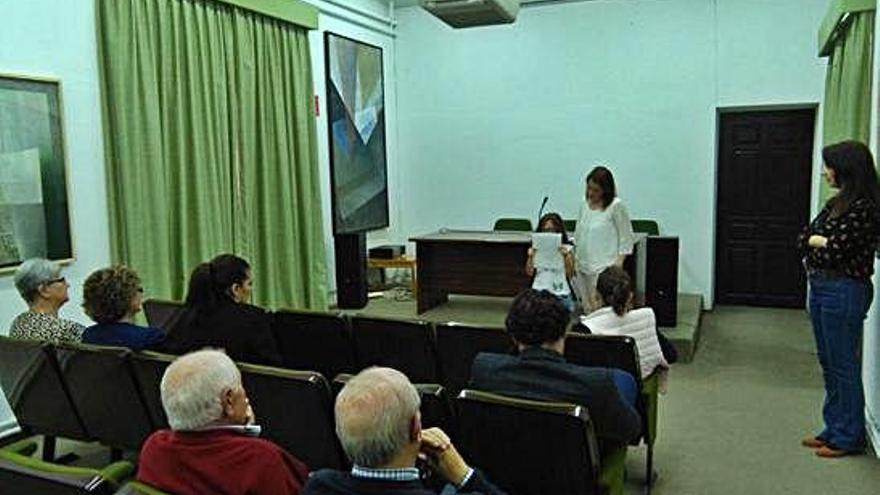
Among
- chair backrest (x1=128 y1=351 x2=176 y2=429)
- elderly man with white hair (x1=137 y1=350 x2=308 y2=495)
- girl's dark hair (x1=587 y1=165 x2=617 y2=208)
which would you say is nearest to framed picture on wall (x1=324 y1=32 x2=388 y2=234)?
girl's dark hair (x1=587 y1=165 x2=617 y2=208)

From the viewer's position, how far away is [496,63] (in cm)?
752

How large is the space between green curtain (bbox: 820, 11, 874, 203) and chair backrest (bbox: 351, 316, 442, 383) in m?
3.09

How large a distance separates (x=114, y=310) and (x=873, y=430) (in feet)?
11.6

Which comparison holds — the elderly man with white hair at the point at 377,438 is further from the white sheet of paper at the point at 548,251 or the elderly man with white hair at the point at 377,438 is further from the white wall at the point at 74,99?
the white wall at the point at 74,99

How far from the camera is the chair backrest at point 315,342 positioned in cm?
325

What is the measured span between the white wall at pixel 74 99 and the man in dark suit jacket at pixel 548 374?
2971 millimetres

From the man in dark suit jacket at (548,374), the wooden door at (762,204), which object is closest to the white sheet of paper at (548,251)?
the man in dark suit jacket at (548,374)

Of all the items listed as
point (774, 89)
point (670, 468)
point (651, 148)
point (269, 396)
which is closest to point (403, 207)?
point (651, 148)

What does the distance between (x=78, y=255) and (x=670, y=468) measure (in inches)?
138

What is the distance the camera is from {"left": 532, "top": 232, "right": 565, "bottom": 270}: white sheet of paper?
433 cm

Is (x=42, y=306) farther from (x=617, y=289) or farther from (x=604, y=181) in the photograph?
(x=604, y=181)

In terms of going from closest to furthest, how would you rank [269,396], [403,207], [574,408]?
[574,408] < [269,396] < [403,207]

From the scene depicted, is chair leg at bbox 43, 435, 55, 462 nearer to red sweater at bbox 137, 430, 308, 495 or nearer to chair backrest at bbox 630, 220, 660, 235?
red sweater at bbox 137, 430, 308, 495

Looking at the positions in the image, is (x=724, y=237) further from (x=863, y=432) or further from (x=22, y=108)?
(x=22, y=108)
